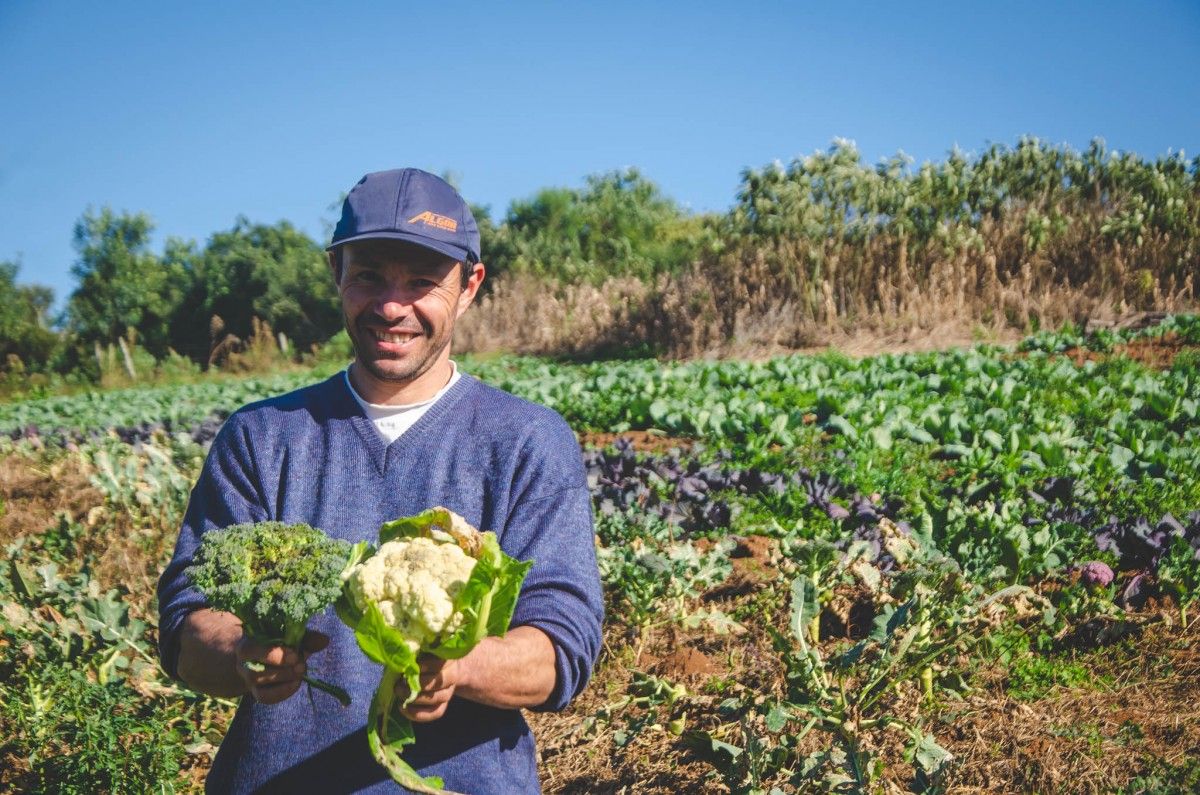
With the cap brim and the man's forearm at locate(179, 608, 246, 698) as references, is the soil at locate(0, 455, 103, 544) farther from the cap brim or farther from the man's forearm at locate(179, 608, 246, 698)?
the cap brim

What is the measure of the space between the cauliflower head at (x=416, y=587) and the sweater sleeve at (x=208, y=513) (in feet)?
2.09

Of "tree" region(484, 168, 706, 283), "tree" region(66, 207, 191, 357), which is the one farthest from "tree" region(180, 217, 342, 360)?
"tree" region(484, 168, 706, 283)

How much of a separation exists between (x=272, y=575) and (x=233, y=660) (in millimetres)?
354

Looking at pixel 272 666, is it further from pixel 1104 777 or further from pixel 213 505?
pixel 1104 777

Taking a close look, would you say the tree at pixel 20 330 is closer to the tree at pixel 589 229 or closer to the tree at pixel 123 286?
the tree at pixel 123 286

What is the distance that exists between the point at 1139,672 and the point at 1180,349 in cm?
853

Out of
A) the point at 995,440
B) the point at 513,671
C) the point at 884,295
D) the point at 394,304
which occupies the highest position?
the point at 884,295

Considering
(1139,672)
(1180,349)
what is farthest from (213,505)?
(1180,349)

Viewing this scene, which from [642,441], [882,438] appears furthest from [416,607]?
[642,441]

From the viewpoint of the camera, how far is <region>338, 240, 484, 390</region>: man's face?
6.51ft

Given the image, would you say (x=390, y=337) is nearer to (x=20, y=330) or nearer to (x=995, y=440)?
(x=995, y=440)

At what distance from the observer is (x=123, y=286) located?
40.2 metres

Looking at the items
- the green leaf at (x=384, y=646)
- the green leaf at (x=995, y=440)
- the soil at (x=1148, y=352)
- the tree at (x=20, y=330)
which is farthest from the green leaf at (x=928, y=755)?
the tree at (x=20, y=330)

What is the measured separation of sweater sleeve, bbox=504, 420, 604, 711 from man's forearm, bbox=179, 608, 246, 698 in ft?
1.95
